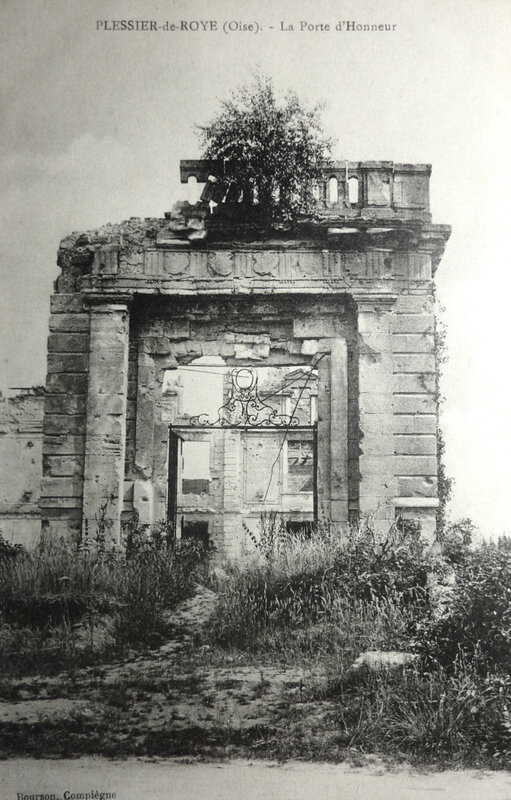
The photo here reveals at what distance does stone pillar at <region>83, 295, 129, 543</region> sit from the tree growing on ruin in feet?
5.84

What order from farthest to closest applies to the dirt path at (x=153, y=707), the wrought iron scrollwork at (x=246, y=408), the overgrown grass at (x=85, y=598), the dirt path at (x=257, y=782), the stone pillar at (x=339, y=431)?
the wrought iron scrollwork at (x=246, y=408)
the stone pillar at (x=339, y=431)
the overgrown grass at (x=85, y=598)
the dirt path at (x=153, y=707)
the dirt path at (x=257, y=782)

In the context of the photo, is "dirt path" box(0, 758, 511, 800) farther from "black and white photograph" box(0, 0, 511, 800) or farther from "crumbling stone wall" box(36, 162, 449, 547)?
"crumbling stone wall" box(36, 162, 449, 547)

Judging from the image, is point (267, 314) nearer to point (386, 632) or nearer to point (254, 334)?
point (254, 334)

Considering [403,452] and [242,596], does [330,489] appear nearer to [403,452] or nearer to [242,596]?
[403,452]

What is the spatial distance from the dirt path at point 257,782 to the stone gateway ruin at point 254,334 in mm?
3226

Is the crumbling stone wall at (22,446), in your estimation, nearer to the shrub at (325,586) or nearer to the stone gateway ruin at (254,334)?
the stone gateway ruin at (254,334)

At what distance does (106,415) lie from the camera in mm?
7707

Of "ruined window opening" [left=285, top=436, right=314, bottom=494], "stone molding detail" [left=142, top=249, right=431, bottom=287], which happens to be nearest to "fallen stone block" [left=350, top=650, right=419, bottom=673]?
"stone molding detail" [left=142, top=249, right=431, bottom=287]

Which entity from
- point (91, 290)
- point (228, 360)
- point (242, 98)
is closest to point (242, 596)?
point (228, 360)

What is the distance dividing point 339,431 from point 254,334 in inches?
56.5

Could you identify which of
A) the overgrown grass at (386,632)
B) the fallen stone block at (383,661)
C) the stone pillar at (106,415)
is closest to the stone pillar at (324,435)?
the overgrown grass at (386,632)

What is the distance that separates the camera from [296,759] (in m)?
4.49

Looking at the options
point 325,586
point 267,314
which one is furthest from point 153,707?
A: point 267,314

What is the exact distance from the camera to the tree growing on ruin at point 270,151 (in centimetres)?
671
